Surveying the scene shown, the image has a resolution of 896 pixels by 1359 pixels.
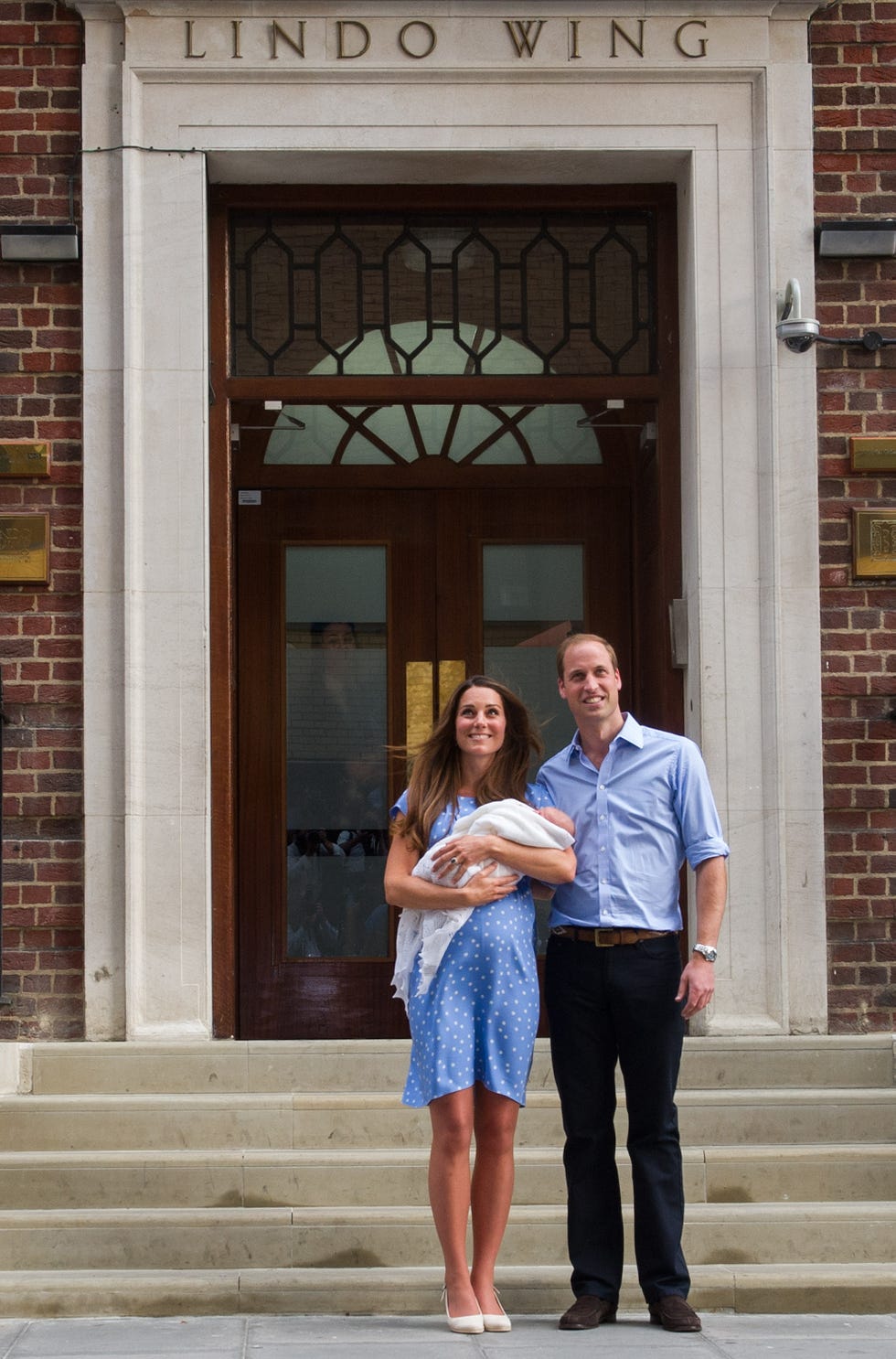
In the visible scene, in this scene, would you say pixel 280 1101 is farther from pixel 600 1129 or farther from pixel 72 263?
pixel 72 263

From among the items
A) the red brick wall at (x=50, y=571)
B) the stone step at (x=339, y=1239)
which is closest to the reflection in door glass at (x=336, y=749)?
the red brick wall at (x=50, y=571)

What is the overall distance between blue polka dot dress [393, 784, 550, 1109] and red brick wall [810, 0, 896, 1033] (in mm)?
2377

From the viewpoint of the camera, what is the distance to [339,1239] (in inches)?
219

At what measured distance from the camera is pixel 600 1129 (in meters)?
5.04

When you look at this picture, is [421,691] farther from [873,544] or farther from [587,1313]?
[587,1313]

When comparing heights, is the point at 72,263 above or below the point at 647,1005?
above

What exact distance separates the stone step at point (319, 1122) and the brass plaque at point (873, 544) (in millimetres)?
2079

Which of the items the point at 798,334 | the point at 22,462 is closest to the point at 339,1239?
the point at 22,462

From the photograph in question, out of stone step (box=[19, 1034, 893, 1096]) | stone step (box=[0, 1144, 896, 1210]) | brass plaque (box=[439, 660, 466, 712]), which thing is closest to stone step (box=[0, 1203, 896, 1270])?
stone step (box=[0, 1144, 896, 1210])

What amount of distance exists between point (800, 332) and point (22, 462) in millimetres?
3073

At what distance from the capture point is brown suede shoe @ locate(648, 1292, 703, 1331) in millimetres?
4906

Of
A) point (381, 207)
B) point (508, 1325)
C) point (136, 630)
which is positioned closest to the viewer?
point (508, 1325)

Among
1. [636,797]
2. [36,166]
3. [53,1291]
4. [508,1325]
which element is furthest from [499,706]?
[36,166]

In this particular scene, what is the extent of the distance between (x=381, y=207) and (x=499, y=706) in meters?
3.20
